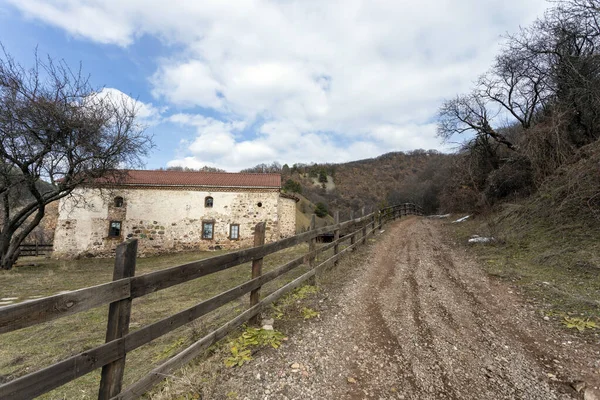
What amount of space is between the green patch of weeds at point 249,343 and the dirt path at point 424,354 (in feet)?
0.43

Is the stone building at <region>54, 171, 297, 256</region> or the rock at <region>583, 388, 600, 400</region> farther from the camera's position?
the stone building at <region>54, 171, 297, 256</region>

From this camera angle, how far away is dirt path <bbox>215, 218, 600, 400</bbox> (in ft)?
8.63

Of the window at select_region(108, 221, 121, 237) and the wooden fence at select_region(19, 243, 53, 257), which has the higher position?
the window at select_region(108, 221, 121, 237)

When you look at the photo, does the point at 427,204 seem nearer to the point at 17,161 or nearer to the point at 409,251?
the point at 409,251

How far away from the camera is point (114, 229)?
1811 centimetres

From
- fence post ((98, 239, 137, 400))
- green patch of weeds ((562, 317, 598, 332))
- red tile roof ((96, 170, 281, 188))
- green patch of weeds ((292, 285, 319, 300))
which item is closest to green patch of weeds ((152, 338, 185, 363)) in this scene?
fence post ((98, 239, 137, 400))

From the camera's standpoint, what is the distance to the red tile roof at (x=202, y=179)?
1867cm

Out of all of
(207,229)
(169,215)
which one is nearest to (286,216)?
(207,229)

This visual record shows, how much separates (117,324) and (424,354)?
3098 mm

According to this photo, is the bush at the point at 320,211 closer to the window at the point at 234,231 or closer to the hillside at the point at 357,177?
the hillside at the point at 357,177

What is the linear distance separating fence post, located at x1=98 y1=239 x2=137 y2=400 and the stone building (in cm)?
1670

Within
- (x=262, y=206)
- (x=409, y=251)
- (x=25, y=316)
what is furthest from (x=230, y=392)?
(x=262, y=206)

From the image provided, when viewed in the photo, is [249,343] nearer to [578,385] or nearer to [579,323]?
[578,385]

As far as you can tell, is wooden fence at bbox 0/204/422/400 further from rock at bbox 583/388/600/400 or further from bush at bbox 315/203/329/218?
bush at bbox 315/203/329/218
